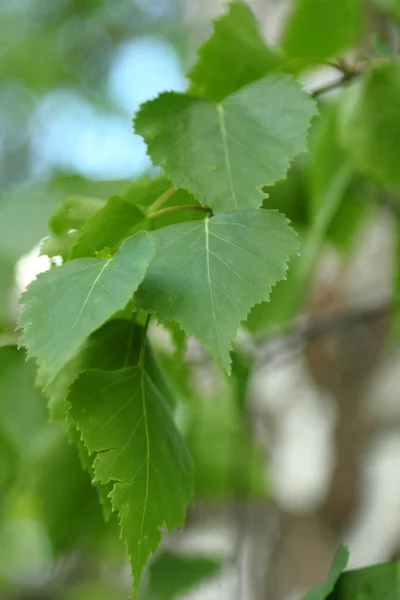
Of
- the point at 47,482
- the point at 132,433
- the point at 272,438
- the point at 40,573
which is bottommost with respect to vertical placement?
the point at 40,573

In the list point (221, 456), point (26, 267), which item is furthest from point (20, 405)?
point (221, 456)

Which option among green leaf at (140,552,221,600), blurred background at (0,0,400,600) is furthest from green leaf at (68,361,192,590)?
green leaf at (140,552,221,600)

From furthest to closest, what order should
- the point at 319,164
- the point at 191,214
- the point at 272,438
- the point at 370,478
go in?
the point at 272,438 < the point at 370,478 < the point at 319,164 < the point at 191,214

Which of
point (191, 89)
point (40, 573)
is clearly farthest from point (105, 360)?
point (40, 573)

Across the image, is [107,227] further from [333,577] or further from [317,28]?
[317,28]

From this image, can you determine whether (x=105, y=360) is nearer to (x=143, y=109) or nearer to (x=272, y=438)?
(x=143, y=109)

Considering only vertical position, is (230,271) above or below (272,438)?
above

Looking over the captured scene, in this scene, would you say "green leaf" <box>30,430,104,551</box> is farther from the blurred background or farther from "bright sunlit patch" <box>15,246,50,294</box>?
"bright sunlit patch" <box>15,246,50,294</box>

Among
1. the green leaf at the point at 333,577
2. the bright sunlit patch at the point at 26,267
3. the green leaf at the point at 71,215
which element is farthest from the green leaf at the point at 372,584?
the bright sunlit patch at the point at 26,267
